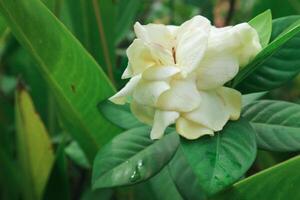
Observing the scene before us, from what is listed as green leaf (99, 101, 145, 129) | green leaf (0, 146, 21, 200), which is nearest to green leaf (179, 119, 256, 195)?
green leaf (99, 101, 145, 129)

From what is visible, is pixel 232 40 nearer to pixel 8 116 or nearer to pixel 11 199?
pixel 11 199

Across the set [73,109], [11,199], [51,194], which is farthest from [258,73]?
[11,199]

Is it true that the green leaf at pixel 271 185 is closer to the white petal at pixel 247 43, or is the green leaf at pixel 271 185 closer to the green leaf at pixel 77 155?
the white petal at pixel 247 43

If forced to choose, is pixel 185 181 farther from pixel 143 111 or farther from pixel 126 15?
pixel 126 15

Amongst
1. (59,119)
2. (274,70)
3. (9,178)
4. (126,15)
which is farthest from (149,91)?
(126,15)

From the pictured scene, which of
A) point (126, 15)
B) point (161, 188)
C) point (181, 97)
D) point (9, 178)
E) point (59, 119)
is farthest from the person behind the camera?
point (126, 15)

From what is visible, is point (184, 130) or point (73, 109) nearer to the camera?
point (184, 130)

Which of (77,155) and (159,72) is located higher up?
(159,72)
